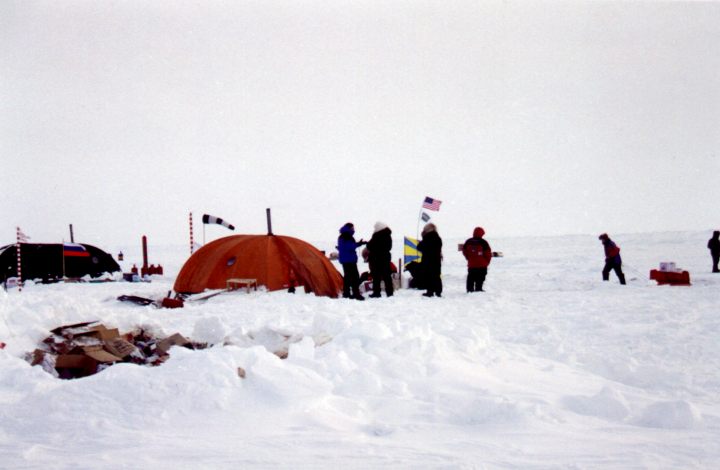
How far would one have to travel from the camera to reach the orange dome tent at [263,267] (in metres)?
12.7

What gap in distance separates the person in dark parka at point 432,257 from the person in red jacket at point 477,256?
0.84 m

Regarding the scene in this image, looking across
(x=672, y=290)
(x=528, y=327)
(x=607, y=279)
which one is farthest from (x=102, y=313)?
(x=607, y=279)

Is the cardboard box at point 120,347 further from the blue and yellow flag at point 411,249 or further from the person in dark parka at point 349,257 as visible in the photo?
the blue and yellow flag at point 411,249

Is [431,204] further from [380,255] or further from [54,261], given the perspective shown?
[54,261]

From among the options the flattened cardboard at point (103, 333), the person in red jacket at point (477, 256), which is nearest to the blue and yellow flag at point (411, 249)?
the person in red jacket at point (477, 256)

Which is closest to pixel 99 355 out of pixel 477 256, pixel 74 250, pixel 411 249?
pixel 477 256

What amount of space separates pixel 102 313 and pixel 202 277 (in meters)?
5.89

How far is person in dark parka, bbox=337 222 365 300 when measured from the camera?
11.8 meters

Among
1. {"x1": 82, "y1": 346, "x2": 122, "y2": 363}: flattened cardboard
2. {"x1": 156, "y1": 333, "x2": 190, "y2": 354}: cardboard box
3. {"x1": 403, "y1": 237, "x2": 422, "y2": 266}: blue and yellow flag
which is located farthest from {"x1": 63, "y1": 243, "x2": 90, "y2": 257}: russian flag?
{"x1": 82, "y1": 346, "x2": 122, "y2": 363}: flattened cardboard

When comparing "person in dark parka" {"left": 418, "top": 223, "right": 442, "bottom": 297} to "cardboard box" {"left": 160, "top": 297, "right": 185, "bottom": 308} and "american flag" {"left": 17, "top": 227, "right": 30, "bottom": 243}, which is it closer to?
"cardboard box" {"left": 160, "top": 297, "right": 185, "bottom": 308}

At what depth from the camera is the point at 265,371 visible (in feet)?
12.3

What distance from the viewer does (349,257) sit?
11.9 meters

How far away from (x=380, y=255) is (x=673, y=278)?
8.13m

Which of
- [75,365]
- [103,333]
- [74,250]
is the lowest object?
[75,365]
